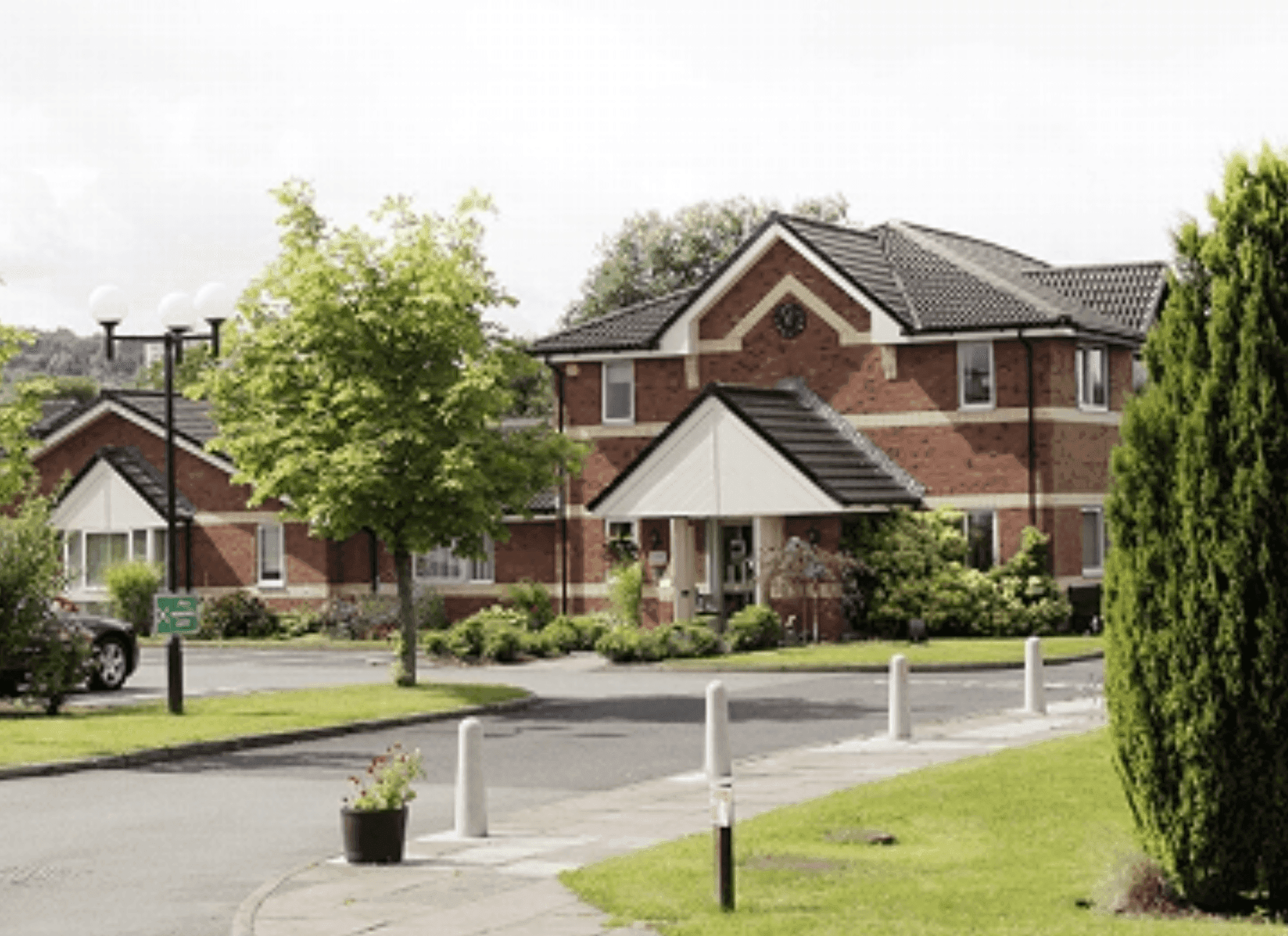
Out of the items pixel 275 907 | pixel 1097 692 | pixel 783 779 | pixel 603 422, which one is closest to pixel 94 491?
pixel 603 422

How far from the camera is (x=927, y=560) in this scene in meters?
40.1

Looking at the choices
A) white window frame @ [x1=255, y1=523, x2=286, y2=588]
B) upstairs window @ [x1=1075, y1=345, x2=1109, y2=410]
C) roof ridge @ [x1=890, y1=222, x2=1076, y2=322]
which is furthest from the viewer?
white window frame @ [x1=255, y1=523, x2=286, y2=588]

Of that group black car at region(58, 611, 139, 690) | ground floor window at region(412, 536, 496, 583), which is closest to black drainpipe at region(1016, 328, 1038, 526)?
ground floor window at region(412, 536, 496, 583)

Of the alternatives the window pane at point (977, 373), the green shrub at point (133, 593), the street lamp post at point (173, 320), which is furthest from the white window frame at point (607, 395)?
the street lamp post at point (173, 320)

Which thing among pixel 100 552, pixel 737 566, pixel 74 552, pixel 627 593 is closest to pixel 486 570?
pixel 627 593

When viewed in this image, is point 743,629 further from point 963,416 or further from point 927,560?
point 963,416

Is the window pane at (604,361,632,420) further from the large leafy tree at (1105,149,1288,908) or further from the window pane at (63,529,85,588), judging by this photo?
the large leafy tree at (1105,149,1288,908)

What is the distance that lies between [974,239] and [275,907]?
4152cm

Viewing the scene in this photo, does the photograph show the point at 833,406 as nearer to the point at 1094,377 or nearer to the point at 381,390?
the point at 1094,377

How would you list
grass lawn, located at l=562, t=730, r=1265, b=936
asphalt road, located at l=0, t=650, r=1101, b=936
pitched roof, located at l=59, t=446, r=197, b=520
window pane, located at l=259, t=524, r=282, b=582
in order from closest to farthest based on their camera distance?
grass lawn, located at l=562, t=730, r=1265, b=936 → asphalt road, located at l=0, t=650, r=1101, b=936 → window pane, located at l=259, t=524, r=282, b=582 → pitched roof, located at l=59, t=446, r=197, b=520

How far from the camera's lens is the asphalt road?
1305cm

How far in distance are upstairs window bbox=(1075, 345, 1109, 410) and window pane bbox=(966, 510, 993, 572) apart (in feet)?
9.87

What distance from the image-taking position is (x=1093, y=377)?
4278 cm

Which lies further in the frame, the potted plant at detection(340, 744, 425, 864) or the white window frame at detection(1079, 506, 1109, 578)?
the white window frame at detection(1079, 506, 1109, 578)
